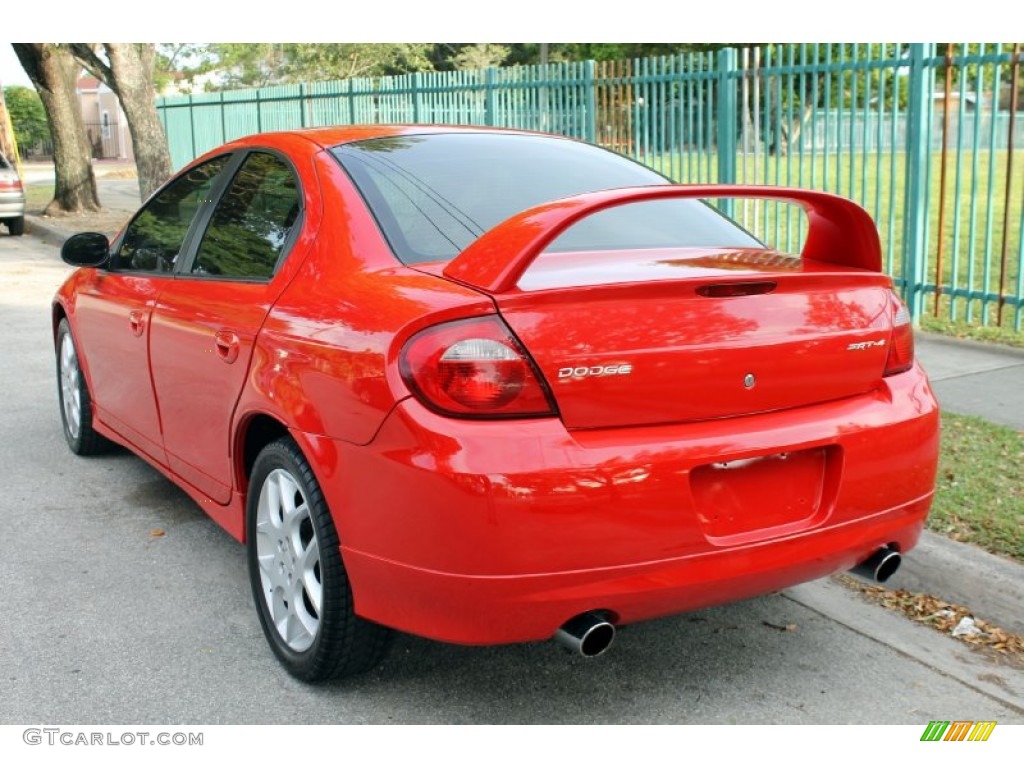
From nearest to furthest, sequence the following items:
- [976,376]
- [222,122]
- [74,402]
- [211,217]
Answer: [211,217]
[74,402]
[976,376]
[222,122]

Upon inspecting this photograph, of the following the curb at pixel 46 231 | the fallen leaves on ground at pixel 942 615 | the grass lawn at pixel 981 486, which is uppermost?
the grass lawn at pixel 981 486

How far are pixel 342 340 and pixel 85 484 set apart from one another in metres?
2.92

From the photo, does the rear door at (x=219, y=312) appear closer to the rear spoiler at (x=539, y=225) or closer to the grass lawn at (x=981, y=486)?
the rear spoiler at (x=539, y=225)

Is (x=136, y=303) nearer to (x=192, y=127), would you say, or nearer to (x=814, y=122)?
(x=814, y=122)

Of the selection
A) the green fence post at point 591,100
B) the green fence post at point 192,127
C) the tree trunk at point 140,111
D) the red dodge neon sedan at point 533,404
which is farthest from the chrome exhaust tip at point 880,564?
the green fence post at point 192,127

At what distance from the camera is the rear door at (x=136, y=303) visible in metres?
4.45

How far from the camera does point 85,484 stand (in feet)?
17.8

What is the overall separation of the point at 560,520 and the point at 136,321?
8.24ft

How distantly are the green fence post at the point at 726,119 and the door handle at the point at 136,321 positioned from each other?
6.77m

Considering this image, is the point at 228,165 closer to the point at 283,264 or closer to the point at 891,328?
the point at 283,264

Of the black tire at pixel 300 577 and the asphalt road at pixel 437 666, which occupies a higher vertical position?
the black tire at pixel 300 577

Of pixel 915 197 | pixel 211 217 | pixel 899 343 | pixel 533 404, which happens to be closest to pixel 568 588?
pixel 533 404

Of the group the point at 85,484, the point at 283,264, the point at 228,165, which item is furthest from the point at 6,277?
the point at 283,264

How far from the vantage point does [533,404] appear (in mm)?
2752
